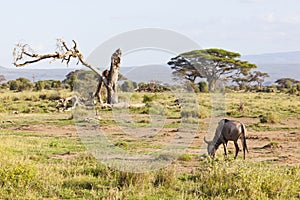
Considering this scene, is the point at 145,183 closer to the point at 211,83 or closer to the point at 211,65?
the point at 211,83

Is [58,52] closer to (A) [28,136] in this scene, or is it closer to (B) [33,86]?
(A) [28,136]

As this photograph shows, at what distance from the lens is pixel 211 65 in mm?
44812

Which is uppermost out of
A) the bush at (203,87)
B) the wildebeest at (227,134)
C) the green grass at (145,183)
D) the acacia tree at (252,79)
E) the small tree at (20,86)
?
the acacia tree at (252,79)

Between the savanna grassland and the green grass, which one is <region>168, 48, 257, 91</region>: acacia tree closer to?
the savanna grassland

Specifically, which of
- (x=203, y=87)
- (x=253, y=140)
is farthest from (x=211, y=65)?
(x=253, y=140)

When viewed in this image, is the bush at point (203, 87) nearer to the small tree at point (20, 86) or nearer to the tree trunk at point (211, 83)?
the tree trunk at point (211, 83)

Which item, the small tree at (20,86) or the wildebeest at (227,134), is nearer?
the wildebeest at (227,134)

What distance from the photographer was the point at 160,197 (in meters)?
6.86

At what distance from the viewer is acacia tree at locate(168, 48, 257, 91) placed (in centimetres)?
4362

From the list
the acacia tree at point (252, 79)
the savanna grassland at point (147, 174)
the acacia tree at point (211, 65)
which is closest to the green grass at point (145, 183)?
the savanna grassland at point (147, 174)

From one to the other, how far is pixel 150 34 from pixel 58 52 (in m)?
12.6

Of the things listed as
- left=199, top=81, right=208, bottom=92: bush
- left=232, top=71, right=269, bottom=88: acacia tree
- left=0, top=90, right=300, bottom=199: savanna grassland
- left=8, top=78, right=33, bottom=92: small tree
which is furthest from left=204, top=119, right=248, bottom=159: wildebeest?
left=232, top=71, right=269, bottom=88: acacia tree

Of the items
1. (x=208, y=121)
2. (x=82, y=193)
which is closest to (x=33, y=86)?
(x=208, y=121)

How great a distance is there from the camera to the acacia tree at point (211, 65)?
143 ft
